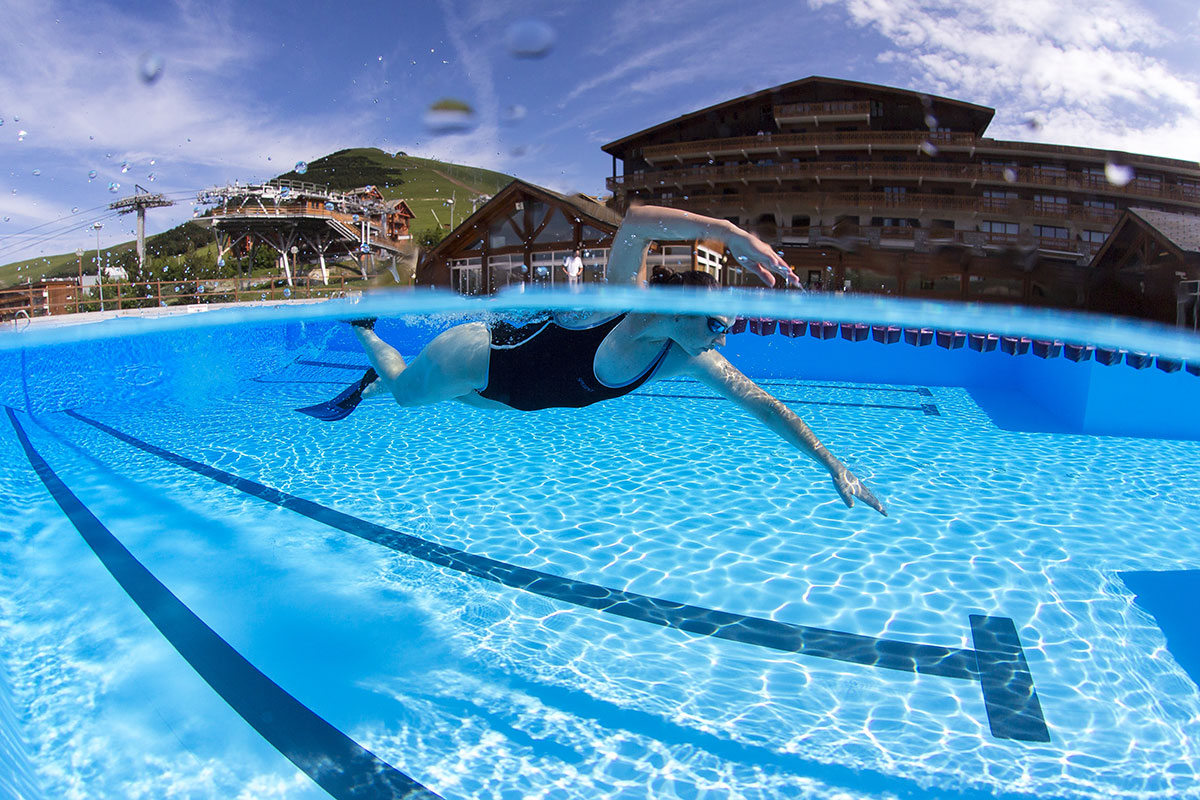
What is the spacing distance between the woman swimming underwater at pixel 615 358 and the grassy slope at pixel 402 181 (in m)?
3.97

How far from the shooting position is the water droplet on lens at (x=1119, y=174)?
9.22 m

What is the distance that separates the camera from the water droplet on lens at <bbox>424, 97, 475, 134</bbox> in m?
6.95

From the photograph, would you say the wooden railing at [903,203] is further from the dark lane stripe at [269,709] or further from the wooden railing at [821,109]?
the dark lane stripe at [269,709]

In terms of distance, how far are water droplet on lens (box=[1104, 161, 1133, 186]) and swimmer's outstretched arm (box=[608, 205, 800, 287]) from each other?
390 inches

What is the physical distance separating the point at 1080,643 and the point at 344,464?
698 cm

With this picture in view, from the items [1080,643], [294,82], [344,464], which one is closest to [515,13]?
[294,82]

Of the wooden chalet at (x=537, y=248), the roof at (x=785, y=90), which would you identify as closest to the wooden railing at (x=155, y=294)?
the wooden chalet at (x=537, y=248)

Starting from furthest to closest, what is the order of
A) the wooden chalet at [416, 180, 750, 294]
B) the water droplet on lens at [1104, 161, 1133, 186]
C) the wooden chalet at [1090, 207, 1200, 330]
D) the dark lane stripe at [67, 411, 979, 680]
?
the water droplet on lens at [1104, 161, 1133, 186] → the wooden chalet at [1090, 207, 1200, 330] → the wooden chalet at [416, 180, 750, 294] → the dark lane stripe at [67, 411, 979, 680]

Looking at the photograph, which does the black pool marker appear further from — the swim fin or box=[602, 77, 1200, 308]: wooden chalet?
box=[602, 77, 1200, 308]: wooden chalet

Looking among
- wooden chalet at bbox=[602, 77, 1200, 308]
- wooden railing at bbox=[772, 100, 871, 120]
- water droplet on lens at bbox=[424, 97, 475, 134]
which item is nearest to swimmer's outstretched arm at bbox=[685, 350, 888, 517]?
wooden chalet at bbox=[602, 77, 1200, 308]

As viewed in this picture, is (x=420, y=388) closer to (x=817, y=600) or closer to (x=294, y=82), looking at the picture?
(x=817, y=600)

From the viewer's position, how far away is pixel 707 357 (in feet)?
10.7

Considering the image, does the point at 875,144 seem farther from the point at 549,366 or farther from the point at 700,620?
the point at 700,620

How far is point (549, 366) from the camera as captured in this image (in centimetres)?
371
